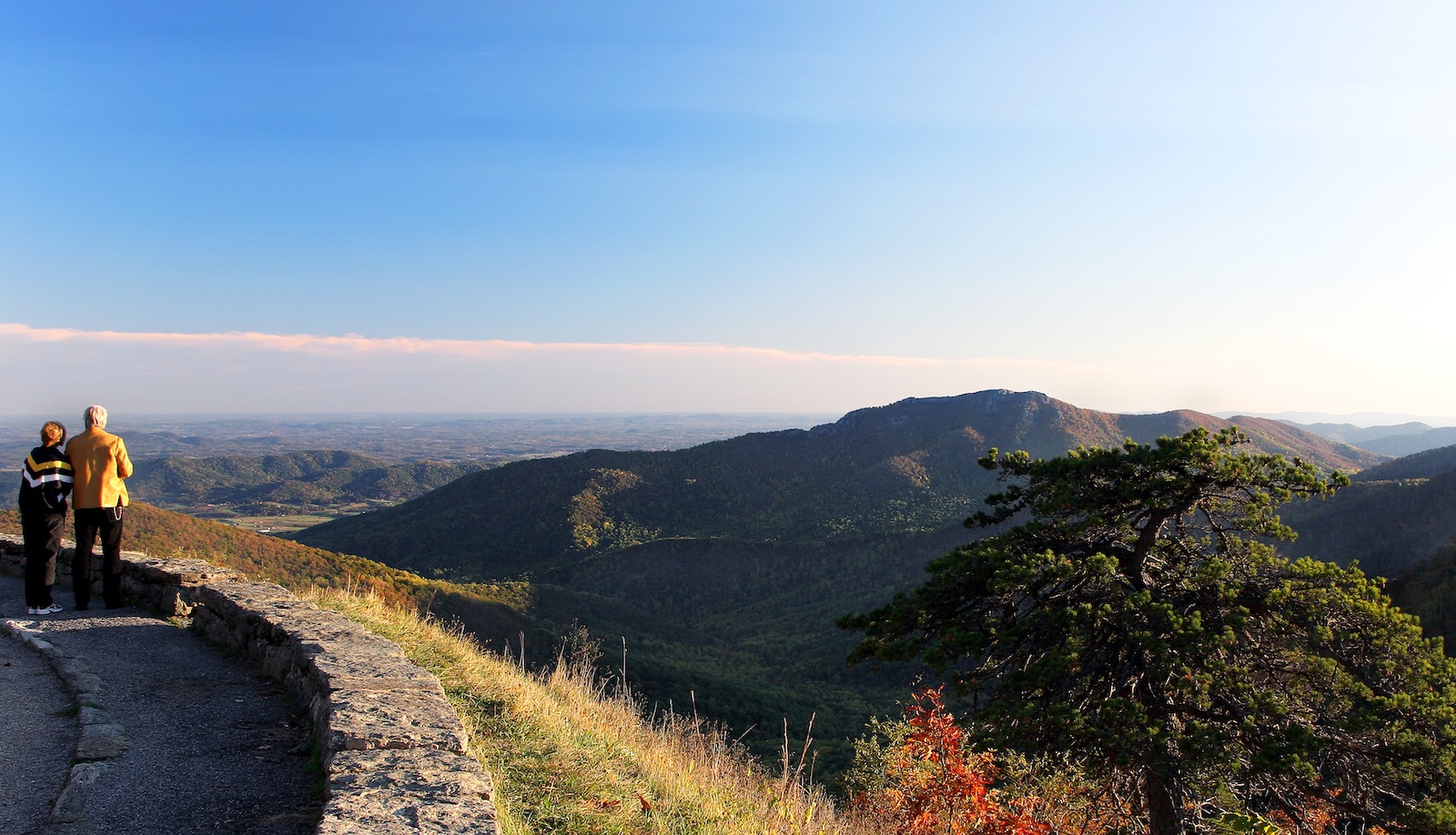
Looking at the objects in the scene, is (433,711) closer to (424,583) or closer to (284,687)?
(284,687)

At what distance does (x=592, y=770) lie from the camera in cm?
439

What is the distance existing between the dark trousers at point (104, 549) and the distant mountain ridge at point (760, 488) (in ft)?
154

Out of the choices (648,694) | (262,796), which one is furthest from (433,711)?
(648,694)

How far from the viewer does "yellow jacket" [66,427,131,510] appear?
23.8ft

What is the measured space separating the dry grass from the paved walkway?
1017 mm

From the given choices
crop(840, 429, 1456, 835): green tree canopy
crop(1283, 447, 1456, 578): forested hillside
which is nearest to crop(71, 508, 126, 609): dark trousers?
crop(840, 429, 1456, 835): green tree canopy

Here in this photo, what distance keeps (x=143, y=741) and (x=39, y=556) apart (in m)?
4.40

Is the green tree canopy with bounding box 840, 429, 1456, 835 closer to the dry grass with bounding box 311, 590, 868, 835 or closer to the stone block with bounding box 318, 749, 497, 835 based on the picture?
the dry grass with bounding box 311, 590, 868, 835

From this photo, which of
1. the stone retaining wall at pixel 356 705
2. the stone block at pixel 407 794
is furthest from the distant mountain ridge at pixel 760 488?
the stone block at pixel 407 794

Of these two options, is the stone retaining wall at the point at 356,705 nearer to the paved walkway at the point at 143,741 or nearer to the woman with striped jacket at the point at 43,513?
the paved walkway at the point at 143,741

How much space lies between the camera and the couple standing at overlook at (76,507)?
23.3 feet

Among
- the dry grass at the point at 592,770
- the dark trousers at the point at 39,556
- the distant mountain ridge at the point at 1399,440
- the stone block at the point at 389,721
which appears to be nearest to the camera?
the stone block at the point at 389,721

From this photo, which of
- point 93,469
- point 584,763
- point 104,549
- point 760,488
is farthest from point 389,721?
point 760,488

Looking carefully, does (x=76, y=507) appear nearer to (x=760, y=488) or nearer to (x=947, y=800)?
(x=947, y=800)
